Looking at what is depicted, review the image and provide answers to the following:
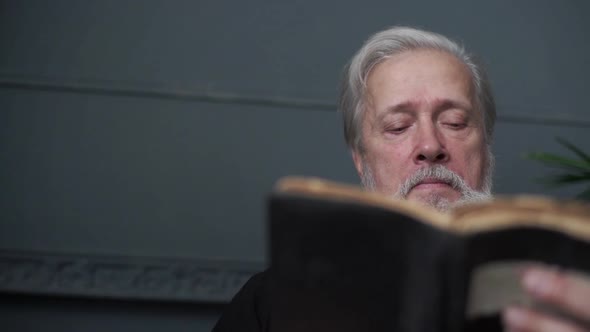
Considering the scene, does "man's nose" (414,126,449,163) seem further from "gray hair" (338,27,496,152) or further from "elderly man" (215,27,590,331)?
"gray hair" (338,27,496,152)

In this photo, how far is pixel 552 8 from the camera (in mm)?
3367

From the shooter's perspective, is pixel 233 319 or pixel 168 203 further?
pixel 168 203

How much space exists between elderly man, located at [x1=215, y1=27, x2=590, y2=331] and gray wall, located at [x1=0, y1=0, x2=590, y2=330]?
1.05m

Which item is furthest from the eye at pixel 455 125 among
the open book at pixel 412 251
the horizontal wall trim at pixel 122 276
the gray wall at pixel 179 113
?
the horizontal wall trim at pixel 122 276

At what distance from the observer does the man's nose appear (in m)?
1.77

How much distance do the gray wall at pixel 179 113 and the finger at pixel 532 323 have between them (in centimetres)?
230

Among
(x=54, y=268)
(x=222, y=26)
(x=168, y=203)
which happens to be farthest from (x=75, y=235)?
(x=222, y=26)

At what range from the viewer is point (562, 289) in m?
0.74

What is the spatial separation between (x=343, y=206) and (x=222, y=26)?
2.41 meters

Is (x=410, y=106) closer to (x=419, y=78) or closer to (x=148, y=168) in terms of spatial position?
(x=419, y=78)

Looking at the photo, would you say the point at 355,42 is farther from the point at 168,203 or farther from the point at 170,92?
the point at 168,203

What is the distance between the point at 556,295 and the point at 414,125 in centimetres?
111

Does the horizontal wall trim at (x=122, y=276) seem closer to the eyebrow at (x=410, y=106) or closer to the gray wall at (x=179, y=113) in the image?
the gray wall at (x=179, y=113)

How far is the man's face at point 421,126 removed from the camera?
1.79 meters
